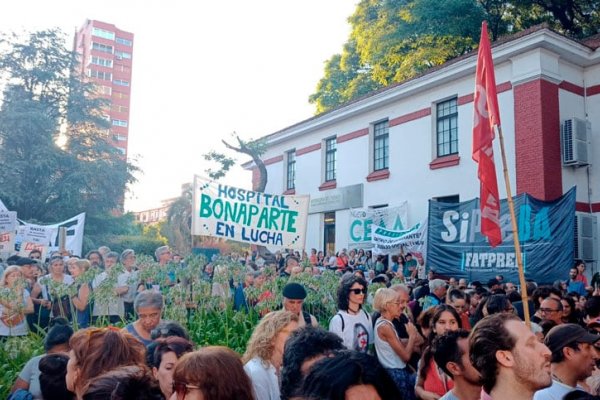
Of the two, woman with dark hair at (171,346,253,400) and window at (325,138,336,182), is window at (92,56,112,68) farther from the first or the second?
woman with dark hair at (171,346,253,400)

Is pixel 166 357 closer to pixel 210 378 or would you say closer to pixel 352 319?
pixel 210 378

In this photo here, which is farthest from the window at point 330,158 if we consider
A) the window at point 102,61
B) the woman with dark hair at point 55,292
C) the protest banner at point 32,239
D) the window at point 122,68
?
the window at point 122,68

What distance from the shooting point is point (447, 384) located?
441cm

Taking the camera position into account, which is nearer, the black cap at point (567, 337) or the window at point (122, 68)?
the black cap at point (567, 337)

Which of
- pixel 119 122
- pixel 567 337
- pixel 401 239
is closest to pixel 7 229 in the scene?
pixel 401 239

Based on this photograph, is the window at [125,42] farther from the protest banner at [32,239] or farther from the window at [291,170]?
the protest banner at [32,239]

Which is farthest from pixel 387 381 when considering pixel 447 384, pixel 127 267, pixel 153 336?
pixel 127 267

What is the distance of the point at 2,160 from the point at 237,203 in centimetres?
2452

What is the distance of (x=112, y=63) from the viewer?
8356cm

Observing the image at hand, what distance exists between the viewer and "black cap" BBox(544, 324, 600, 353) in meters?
3.77

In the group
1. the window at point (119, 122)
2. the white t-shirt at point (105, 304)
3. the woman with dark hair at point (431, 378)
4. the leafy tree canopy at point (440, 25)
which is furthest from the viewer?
the window at point (119, 122)

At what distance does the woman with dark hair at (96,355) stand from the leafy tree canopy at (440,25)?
21463mm

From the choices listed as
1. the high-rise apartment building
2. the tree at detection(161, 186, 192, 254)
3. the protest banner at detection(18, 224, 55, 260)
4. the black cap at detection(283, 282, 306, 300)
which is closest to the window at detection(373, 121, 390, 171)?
the protest banner at detection(18, 224, 55, 260)

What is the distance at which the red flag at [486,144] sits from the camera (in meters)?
6.29
